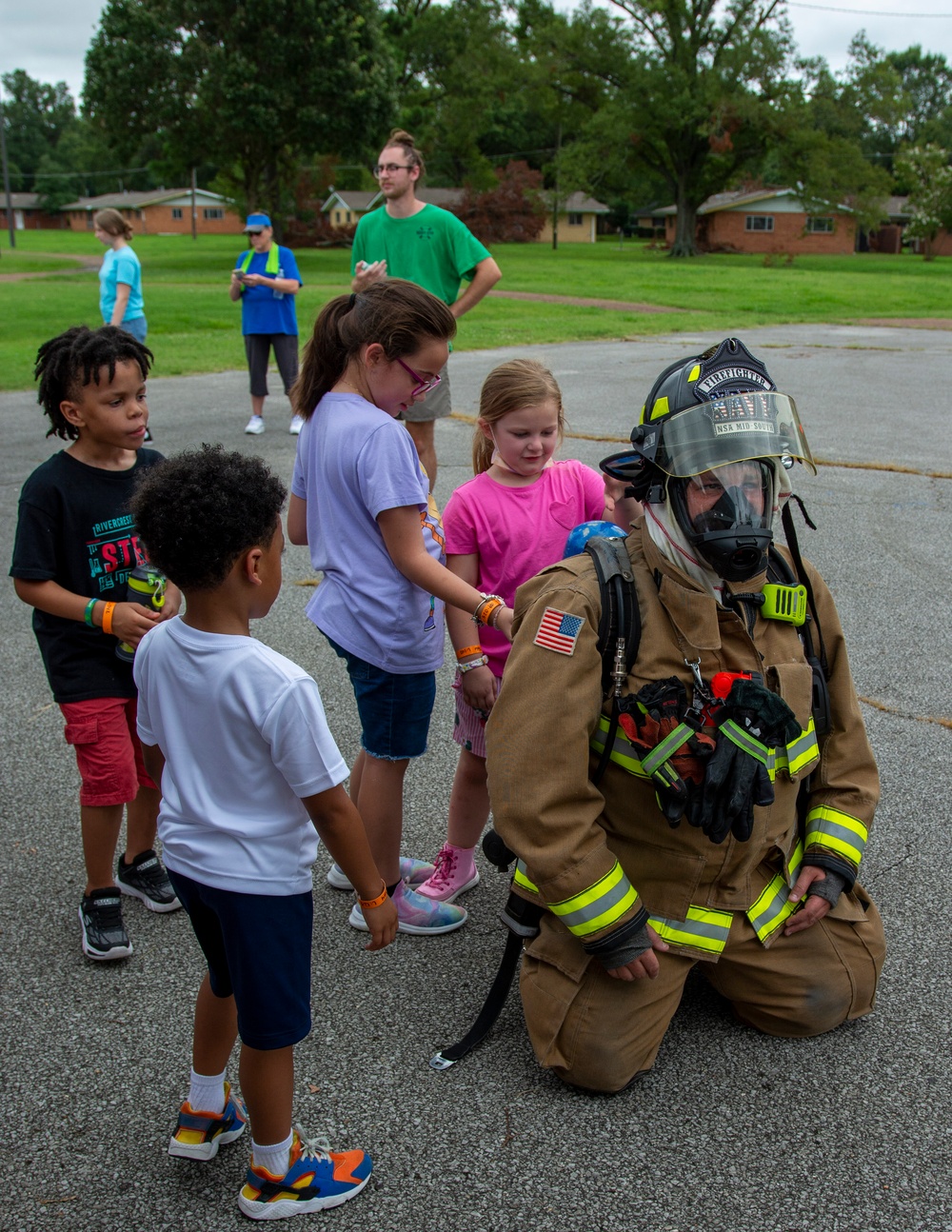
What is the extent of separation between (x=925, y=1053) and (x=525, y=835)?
1.16m

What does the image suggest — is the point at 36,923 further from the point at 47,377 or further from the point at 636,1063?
the point at 636,1063

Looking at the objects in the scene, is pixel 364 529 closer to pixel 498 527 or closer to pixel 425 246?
pixel 498 527

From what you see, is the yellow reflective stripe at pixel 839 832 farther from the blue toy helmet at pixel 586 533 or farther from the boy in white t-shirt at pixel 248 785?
the boy in white t-shirt at pixel 248 785

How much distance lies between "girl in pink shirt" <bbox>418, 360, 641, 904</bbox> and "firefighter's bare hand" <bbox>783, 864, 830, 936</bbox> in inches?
36.6

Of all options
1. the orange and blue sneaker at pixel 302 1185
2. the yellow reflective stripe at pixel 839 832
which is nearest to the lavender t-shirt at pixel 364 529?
the yellow reflective stripe at pixel 839 832

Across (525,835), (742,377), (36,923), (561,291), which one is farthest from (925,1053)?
(561,291)

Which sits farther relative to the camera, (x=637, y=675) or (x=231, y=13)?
(x=231, y=13)

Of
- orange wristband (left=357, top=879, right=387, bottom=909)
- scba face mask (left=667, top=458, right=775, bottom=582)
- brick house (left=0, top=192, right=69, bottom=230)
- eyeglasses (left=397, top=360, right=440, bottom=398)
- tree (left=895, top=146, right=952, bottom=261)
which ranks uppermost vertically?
brick house (left=0, top=192, right=69, bottom=230)

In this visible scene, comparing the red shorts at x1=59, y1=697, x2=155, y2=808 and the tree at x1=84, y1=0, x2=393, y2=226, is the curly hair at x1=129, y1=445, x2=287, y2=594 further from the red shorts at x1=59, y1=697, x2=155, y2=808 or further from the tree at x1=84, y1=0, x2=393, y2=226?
the tree at x1=84, y1=0, x2=393, y2=226

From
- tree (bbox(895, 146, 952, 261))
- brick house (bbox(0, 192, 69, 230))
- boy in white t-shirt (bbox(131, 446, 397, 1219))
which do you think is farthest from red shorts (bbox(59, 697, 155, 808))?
brick house (bbox(0, 192, 69, 230))

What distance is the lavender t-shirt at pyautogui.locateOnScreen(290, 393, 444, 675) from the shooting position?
108 inches

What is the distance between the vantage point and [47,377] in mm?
2969

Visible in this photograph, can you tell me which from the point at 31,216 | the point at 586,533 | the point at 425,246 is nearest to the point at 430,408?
the point at 425,246

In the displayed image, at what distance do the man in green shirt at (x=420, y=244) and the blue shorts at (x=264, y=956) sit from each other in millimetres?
4569
